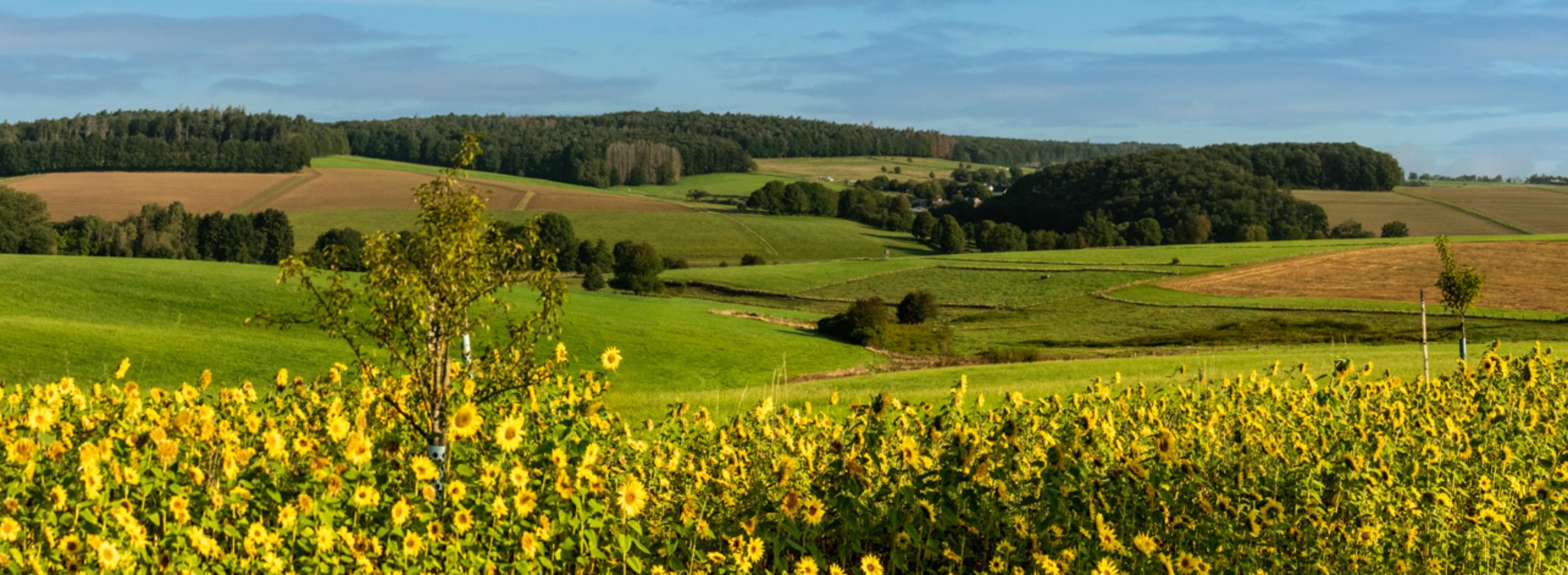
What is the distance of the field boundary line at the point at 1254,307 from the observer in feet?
164

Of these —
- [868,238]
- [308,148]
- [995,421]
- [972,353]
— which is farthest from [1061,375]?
[308,148]

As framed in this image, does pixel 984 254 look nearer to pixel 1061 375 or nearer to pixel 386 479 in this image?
pixel 1061 375

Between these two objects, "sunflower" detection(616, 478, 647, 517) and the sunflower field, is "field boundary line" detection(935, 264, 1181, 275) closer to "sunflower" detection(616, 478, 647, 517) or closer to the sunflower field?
the sunflower field

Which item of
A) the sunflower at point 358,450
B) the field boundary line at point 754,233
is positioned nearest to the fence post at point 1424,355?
the sunflower at point 358,450

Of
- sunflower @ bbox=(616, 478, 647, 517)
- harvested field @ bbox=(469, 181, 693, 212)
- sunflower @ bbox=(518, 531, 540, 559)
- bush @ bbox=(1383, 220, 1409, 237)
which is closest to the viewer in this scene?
sunflower @ bbox=(518, 531, 540, 559)

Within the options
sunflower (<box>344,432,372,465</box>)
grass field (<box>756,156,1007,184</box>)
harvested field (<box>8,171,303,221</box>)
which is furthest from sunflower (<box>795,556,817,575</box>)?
grass field (<box>756,156,1007,184</box>)

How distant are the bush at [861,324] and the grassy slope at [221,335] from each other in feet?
4.64

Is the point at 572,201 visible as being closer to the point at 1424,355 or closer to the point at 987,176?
the point at 987,176

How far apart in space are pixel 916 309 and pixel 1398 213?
7476 centimetres

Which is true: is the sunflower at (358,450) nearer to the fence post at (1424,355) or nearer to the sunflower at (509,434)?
the sunflower at (509,434)

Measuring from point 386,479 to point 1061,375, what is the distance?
62.4ft

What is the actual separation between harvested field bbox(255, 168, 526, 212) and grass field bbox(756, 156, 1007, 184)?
52.0 meters

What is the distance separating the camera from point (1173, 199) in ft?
390

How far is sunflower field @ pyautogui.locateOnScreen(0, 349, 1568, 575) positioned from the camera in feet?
18.3
